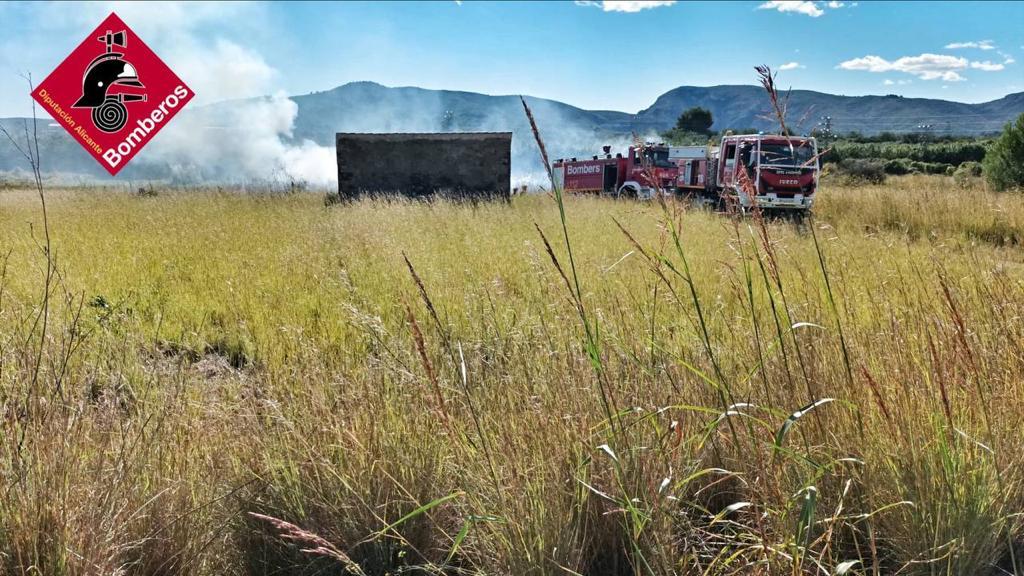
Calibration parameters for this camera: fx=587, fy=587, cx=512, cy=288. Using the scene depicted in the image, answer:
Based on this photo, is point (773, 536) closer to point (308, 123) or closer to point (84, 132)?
point (84, 132)

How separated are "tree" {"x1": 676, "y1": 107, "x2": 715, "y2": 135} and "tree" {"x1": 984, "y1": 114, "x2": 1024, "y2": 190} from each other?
6191 centimetres

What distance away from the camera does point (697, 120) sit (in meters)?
82.1

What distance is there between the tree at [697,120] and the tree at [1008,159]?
203ft

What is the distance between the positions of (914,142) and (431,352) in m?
77.6

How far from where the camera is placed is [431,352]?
10.3ft

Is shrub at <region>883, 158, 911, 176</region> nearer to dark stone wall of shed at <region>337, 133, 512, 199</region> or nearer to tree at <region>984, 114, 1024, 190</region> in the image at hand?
tree at <region>984, 114, 1024, 190</region>

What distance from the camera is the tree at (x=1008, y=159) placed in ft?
65.0

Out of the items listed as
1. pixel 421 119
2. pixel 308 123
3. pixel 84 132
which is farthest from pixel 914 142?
pixel 308 123

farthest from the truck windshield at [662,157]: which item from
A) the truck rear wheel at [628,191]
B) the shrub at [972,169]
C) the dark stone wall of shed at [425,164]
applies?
the shrub at [972,169]

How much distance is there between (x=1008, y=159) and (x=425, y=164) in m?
20.1

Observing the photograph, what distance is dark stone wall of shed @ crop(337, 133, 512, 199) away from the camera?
18766 mm

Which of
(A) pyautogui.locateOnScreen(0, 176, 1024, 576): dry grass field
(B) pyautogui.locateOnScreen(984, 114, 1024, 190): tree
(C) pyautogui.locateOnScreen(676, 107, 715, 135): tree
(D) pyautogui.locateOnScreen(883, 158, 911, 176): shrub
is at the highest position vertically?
(C) pyautogui.locateOnScreen(676, 107, 715, 135): tree

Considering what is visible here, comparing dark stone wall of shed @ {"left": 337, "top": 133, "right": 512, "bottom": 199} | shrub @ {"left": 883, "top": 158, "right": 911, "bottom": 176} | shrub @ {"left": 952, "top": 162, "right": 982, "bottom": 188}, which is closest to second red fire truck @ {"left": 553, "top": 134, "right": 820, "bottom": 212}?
dark stone wall of shed @ {"left": 337, "top": 133, "right": 512, "bottom": 199}

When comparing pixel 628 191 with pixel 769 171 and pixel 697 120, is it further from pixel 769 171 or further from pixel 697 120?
pixel 697 120
